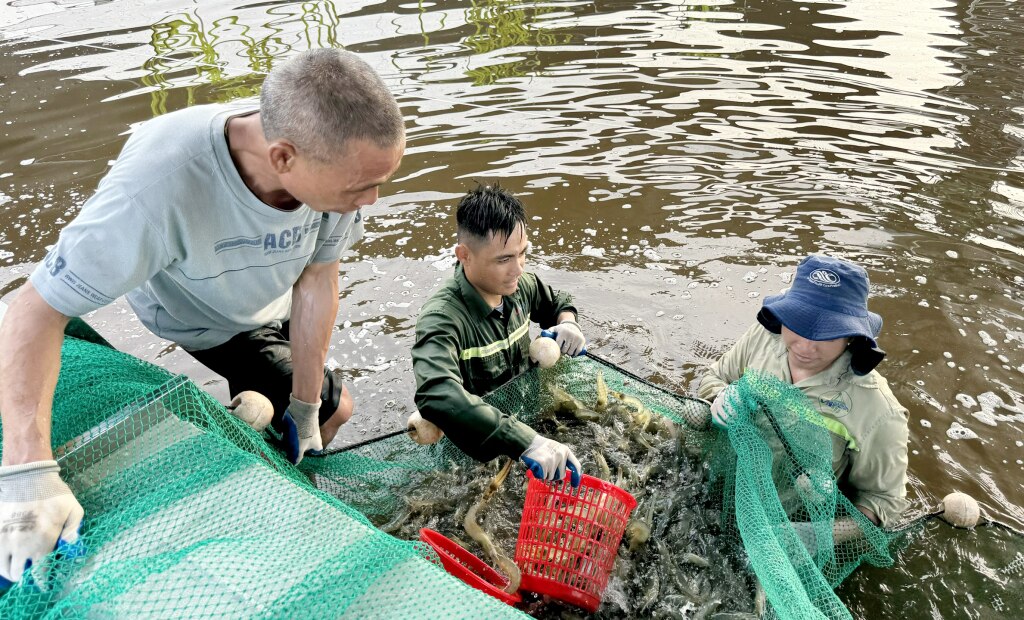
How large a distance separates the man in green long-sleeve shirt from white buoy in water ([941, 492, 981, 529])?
142cm

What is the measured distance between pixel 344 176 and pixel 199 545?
112 cm

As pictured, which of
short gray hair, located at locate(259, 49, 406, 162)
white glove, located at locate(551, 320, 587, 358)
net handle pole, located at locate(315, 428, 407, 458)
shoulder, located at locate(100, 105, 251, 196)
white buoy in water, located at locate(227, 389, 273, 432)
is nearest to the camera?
short gray hair, located at locate(259, 49, 406, 162)

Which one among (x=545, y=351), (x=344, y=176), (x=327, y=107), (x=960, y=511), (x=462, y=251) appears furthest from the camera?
(x=462, y=251)

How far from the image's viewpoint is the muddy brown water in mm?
4496

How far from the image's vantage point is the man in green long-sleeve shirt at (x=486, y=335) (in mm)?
3066

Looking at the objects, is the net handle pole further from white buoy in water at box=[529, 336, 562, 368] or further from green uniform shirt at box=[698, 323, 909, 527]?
green uniform shirt at box=[698, 323, 909, 527]

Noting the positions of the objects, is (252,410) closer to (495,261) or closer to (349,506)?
(349,506)

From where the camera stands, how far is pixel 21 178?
23.0ft

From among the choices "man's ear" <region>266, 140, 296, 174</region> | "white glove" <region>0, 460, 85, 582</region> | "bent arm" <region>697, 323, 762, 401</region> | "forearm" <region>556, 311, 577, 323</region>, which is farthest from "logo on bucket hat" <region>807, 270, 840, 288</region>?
"white glove" <region>0, 460, 85, 582</region>

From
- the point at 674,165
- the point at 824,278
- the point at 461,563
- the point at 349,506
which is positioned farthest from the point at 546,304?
the point at 674,165

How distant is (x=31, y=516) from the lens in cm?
184

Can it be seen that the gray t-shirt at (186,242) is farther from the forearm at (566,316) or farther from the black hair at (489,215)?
the forearm at (566,316)

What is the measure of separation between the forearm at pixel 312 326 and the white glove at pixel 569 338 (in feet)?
3.61

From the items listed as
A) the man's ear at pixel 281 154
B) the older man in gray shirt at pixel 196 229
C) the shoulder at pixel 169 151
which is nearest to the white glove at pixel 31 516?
the older man in gray shirt at pixel 196 229
